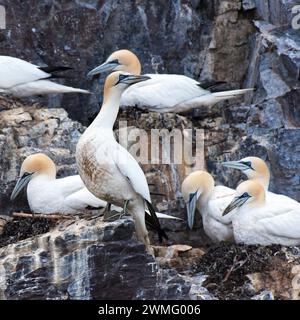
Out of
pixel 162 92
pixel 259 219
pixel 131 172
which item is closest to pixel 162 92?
pixel 162 92

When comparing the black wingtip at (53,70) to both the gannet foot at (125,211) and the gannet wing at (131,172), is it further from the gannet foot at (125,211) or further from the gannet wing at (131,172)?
the gannet foot at (125,211)

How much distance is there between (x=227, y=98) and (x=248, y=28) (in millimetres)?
995

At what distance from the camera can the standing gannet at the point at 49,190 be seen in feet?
57.2

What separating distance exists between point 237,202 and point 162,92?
2101 mm

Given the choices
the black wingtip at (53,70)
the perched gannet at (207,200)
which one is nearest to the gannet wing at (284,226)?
the perched gannet at (207,200)

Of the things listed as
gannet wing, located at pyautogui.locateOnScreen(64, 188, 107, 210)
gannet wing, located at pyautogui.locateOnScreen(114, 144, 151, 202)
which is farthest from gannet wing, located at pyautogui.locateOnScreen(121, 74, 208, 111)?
gannet wing, located at pyautogui.locateOnScreen(114, 144, 151, 202)

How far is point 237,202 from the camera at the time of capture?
17438mm

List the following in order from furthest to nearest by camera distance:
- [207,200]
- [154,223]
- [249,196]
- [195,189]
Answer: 1. [207,200]
2. [195,189]
3. [249,196]
4. [154,223]

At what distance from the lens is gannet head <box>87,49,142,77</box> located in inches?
754

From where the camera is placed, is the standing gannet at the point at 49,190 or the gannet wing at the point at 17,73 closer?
the standing gannet at the point at 49,190

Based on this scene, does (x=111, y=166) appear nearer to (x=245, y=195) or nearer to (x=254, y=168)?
(x=245, y=195)

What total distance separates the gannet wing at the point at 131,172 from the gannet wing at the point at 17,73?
8.74 ft

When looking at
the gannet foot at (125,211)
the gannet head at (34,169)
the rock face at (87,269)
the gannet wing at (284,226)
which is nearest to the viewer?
the rock face at (87,269)

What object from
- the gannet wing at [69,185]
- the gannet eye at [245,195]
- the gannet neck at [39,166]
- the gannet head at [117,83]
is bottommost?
the gannet eye at [245,195]
